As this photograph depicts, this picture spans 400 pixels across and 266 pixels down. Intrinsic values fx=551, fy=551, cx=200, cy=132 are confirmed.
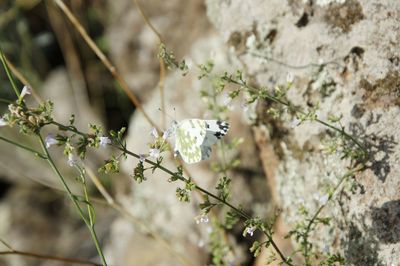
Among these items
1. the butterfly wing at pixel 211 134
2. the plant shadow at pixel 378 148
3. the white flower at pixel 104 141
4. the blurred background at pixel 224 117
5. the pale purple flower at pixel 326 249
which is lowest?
the pale purple flower at pixel 326 249

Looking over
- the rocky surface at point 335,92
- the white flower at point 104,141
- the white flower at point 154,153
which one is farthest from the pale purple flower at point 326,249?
the white flower at point 104,141

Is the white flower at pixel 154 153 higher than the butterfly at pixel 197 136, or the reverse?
the butterfly at pixel 197 136

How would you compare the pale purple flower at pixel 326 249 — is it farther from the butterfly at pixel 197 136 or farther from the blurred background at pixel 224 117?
the butterfly at pixel 197 136

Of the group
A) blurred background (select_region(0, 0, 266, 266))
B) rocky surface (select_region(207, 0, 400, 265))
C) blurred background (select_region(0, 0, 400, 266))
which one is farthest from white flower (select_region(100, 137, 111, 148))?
blurred background (select_region(0, 0, 266, 266))

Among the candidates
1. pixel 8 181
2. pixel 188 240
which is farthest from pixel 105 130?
pixel 188 240

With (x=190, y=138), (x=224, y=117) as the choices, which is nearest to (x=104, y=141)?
(x=190, y=138)

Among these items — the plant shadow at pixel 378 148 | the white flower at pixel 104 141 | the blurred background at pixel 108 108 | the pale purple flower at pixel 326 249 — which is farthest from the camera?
the blurred background at pixel 108 108

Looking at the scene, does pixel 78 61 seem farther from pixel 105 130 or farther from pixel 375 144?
pixel 375 144

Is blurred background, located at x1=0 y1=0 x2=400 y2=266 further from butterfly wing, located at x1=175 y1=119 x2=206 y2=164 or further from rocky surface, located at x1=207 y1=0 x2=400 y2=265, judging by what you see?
butterfly wing, located at x1=175 y1=119 x2=206 y2=164
